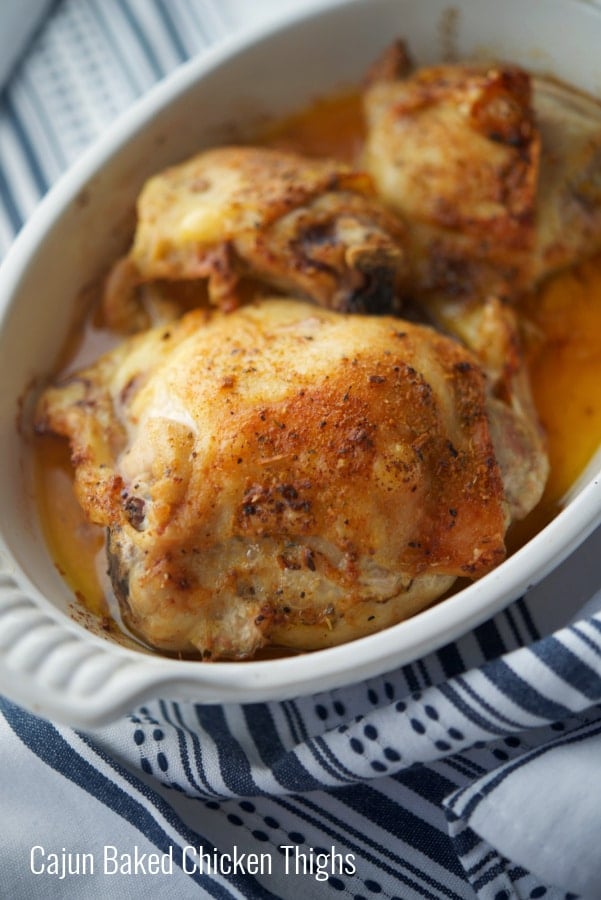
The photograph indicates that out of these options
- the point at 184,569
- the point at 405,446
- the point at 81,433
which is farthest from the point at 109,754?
the point at 405,446

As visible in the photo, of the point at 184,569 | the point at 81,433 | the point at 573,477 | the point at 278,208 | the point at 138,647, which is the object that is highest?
the point at 278,208

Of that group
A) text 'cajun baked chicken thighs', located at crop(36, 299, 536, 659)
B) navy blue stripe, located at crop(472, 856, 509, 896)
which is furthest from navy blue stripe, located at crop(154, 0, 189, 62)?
navy blue stripe, located at crop(472, 856, 509, 896)

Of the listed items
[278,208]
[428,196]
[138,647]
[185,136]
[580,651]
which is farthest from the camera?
[185,136]

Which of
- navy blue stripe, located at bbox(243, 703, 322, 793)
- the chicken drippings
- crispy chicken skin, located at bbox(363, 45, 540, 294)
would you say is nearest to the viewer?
navy blue stripe, located at bbox(243, 703, 322, 793)

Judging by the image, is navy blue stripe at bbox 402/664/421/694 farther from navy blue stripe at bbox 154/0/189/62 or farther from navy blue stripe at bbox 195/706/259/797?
navy blue stripe at bbox 154/0/189/62

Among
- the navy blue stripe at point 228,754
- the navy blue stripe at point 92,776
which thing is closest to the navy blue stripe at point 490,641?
the navy blue stripe at point 228,754

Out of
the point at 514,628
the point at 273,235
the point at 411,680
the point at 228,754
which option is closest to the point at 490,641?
the point at 514,628

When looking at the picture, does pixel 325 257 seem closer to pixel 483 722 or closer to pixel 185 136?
pixel 185 136
